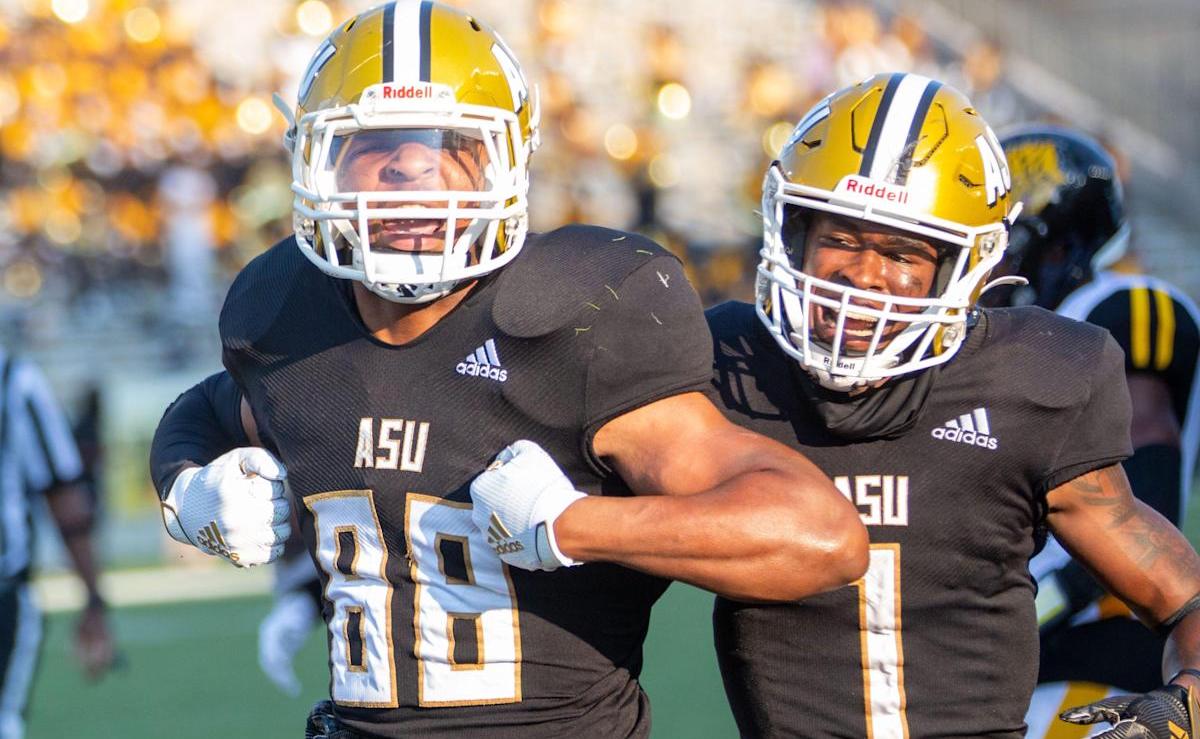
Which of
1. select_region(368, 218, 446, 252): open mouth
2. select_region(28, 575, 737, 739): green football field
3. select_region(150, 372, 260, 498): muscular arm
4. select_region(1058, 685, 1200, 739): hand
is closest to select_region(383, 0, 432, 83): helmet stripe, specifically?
select_region(368, 218, 446, 252): open mouth

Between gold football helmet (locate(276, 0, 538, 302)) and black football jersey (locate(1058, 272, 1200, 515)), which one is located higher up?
gold football helmet (locate(276, 0, 538, 302))

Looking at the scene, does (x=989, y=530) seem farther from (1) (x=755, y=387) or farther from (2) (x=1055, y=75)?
(2) (x=1055, y=75)

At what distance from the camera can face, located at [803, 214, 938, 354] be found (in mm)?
2248

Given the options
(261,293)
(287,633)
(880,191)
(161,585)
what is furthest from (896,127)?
(161,585)

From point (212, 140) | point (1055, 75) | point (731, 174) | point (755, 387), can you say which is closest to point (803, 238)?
point (755, 387)

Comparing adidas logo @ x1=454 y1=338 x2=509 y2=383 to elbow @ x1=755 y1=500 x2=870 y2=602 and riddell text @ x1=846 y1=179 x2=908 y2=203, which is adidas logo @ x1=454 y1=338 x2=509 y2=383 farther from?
riddell text @ x1=846 y1=179 x2=908 y2=203

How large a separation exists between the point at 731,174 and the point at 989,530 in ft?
39.3

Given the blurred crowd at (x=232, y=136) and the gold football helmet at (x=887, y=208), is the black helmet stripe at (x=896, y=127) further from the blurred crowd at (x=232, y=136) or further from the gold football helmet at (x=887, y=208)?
the blurred crowd at (x=232, y=136)

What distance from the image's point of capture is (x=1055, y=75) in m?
16.4

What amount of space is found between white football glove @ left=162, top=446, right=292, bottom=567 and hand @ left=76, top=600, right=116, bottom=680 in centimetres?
247

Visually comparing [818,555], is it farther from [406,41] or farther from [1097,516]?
[406,41]

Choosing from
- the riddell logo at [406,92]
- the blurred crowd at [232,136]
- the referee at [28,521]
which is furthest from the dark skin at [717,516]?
the blurred crowd at [232,136]

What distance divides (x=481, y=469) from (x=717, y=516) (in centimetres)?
39

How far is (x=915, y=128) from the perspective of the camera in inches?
93.1
